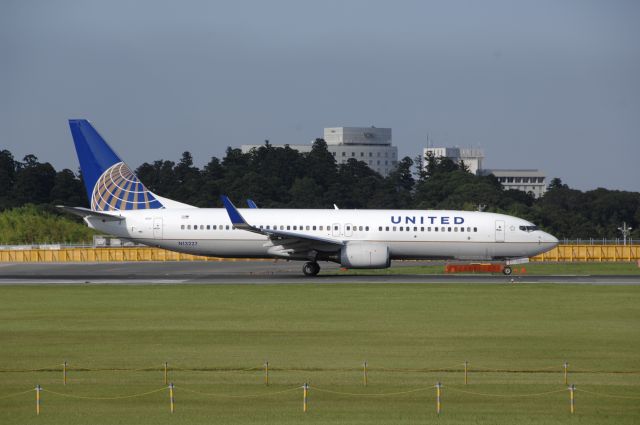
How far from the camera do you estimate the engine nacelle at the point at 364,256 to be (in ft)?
179

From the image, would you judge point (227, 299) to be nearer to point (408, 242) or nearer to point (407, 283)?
point (407, 283)

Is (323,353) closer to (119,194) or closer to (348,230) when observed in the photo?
(348,230)

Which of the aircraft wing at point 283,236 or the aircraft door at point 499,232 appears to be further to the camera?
the aircraft door at point 499,232

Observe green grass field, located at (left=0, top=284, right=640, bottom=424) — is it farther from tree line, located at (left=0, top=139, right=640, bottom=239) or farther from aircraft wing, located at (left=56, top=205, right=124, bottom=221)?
tree line, located at (left=0, top=139, right=640, bottom=239)

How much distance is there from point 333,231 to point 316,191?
121432 mm

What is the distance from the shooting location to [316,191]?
584ft

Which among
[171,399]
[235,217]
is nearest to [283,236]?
[235,217]

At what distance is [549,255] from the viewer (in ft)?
274

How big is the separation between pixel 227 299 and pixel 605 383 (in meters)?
22.0

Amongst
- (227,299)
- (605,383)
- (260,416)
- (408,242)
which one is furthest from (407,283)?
(260,416)

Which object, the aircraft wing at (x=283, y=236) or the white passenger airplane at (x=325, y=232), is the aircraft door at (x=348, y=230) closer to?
the white passenger airplane at (x=325, y=232)

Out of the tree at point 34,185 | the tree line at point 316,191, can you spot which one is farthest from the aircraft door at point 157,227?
the tree at point 34,185

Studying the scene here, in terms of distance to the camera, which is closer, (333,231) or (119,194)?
(333,231)

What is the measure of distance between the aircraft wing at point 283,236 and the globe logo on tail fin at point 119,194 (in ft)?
20.9
